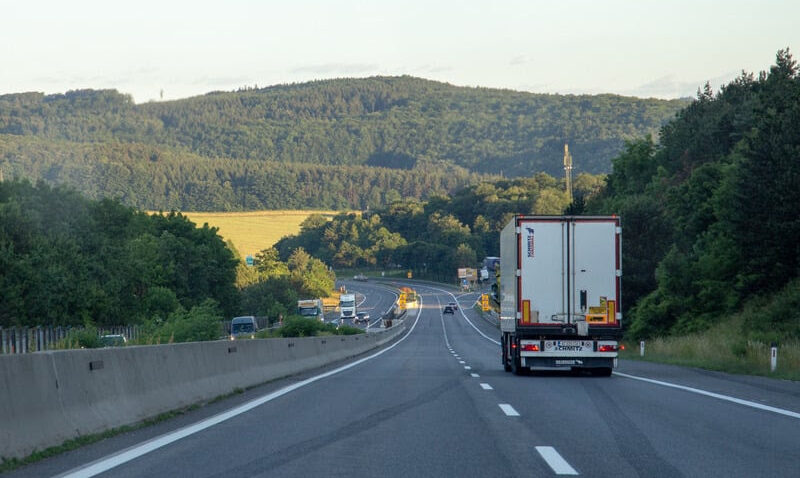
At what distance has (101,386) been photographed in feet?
38.9

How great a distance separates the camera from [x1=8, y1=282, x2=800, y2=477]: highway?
9.24 m

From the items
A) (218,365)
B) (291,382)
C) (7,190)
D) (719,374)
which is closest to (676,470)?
(218,365)

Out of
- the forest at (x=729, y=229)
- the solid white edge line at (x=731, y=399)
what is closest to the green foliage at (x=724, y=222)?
the forest at (x=729, y=229)

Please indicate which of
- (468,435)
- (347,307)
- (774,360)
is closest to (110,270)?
(347,307)

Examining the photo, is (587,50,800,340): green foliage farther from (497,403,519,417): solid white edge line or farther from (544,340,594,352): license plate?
(497,403,519,417): solid white edge line

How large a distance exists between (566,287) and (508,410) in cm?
943

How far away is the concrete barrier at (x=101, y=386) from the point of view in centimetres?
961

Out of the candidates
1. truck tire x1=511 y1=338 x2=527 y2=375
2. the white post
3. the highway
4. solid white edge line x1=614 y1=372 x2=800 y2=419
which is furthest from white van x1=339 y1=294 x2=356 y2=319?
the highway

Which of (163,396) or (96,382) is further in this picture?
(163,396)

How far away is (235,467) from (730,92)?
101 m

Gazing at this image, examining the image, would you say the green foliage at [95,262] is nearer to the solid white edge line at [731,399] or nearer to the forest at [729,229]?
the forest at [729,229]

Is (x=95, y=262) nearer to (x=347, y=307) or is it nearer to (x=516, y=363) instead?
(x=347, y=307)

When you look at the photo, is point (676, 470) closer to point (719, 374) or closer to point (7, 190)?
point (719, 374)

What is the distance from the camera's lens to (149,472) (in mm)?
8992
